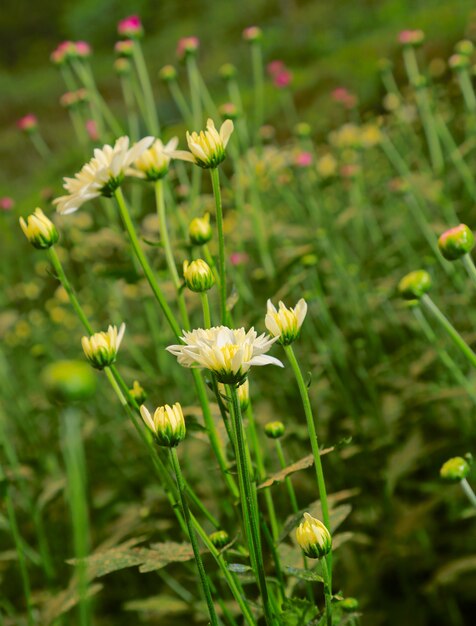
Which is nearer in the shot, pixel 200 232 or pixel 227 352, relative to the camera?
pixel 227 352

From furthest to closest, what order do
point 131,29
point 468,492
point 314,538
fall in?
point 131,29, point 468,492, point 314,538

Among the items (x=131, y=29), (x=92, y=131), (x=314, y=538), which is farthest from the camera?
(x=92, y=131)

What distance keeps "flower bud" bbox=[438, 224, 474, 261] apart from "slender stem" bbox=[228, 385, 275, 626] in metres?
0.21

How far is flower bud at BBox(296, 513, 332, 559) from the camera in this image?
35 centimetres

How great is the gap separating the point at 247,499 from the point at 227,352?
0.08 metres

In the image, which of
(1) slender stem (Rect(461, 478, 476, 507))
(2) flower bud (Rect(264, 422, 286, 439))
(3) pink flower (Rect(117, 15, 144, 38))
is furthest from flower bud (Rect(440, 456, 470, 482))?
(3) pink flower (Rect(117, 15, 144, 38))

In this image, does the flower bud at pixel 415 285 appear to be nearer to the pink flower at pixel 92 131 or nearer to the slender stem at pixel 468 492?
the slender stem at pixel 468 492

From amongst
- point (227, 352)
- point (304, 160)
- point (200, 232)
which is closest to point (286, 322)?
point (227, 352)

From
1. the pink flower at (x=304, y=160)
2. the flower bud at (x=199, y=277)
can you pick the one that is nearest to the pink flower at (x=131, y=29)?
the pink flower at (x=304, y=160)

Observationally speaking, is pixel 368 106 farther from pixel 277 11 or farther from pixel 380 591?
pixel 380 591

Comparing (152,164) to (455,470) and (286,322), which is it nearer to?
(286,322)

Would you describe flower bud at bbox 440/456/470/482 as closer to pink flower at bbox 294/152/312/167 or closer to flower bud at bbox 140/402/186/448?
flower bud at bbox 140/402/186/448

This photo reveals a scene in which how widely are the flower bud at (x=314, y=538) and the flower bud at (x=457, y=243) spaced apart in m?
0.22

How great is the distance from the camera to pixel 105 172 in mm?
461
